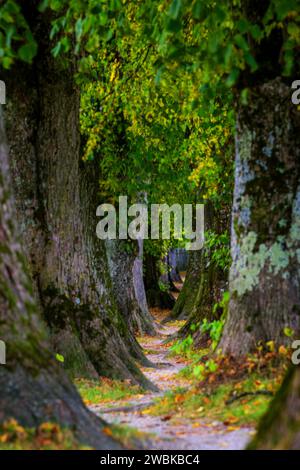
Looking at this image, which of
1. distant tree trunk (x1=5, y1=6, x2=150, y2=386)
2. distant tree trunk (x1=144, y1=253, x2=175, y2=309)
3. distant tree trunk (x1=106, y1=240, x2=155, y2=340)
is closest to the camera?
distant tree trunk (x1=5, y1=6, x2=150, y2=386)

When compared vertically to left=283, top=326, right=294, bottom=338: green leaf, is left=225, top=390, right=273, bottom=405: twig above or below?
below

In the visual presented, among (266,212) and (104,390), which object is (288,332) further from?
(104,390)

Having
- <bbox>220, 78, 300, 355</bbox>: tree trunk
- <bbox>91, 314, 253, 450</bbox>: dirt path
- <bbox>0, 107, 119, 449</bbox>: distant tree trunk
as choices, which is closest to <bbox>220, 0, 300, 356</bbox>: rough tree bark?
<bbox>220, 78, 300, 355</bbox>: tree trunk

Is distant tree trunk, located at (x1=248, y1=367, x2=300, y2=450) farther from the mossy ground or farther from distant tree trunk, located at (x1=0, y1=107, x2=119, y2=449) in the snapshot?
the mossy ground

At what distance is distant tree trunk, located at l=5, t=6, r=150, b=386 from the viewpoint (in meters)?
11.0

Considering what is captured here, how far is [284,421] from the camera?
14.8 ft

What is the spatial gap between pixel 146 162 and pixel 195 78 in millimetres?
9235

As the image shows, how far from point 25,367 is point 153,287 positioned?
2961cm

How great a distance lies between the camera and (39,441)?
497 centimetres

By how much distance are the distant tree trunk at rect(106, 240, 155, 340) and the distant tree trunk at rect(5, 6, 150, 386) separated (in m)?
7.99

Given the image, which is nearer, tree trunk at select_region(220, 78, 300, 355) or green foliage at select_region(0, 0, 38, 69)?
green foliage at select_region(0, 0, 38, 69)

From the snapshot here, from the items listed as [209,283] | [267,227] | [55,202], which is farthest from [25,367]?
[209,283]
